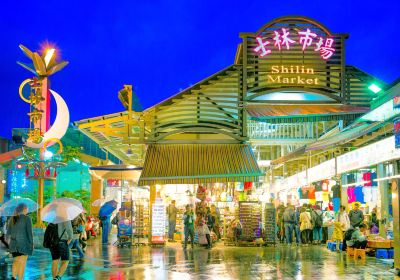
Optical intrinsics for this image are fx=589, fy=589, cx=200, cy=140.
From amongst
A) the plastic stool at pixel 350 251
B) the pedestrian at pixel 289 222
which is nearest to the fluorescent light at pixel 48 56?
the pedestrian at pixel 289 222

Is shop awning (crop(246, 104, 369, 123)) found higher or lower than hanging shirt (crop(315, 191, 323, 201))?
higher

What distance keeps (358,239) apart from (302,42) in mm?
7150

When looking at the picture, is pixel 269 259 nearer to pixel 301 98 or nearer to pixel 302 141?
pixel 301 98

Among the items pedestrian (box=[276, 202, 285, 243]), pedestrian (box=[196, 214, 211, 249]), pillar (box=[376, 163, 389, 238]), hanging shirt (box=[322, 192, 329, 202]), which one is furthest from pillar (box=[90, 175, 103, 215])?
pillar (box=[376, 163, 389, 238])

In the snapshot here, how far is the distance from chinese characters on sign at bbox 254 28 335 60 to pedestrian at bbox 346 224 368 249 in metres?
6.20

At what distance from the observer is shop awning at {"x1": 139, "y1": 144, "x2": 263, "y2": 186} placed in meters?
19.9

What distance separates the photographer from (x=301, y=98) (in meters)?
21.0

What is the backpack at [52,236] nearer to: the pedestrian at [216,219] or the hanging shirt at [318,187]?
the pedestrian at [216,219]

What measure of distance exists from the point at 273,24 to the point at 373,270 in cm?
973

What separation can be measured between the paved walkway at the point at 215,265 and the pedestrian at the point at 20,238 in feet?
5.48

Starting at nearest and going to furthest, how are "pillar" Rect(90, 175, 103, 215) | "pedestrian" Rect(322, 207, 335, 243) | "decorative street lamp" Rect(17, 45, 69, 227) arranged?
"decorative street lamp" Rect(17, 45, 69, 227)
"pedestrian" Rect(322, 207, 335, 243)
"pillar" Rect(90, 175, 103, 215)

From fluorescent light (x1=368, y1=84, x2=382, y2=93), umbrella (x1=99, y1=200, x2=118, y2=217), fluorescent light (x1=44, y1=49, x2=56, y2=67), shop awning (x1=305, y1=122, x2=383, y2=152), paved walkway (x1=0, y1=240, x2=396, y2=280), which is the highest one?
fluorescent light (x1=44, y1=49, x2=56, y2=67)

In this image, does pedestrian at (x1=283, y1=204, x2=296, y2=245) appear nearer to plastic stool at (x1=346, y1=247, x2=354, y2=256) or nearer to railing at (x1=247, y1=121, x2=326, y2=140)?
railing at (x1=247, y1=121, x2=326, y2=140)

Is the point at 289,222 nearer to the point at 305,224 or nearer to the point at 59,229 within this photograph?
the point at 305,224
